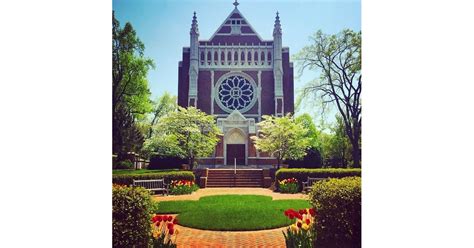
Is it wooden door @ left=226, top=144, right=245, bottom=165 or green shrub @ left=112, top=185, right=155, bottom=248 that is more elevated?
wooden door @ left=226, top=144, right=245, bottom=165

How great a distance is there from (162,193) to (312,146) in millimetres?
2794

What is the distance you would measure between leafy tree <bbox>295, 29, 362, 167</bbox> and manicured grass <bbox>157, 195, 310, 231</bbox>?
52.8 inches

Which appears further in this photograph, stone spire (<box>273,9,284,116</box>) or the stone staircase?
the stone staircase

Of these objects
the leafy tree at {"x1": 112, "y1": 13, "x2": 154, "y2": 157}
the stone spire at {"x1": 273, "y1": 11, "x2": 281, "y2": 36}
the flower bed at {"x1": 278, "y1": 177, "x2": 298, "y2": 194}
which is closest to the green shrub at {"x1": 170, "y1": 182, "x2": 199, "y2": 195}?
the leafy tree at {"x1": 112, "y1": 13, "x2": 154, "y2": 157}

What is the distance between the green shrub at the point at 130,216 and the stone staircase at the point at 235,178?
6.23 ft

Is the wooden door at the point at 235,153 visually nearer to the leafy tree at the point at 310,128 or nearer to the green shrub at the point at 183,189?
the green shrub at the point at 183,189

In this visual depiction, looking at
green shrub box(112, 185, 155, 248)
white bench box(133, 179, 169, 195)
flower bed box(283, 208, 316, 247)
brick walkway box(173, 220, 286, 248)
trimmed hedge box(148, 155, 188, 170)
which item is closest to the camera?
green shrub box(112, 185, 155, 248)

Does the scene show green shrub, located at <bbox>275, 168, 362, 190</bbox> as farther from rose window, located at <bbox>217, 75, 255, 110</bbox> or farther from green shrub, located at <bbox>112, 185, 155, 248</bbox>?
green shrub, located at <bbox>112, 185, 155, 248</bbox>

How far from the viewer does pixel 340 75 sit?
16.5ft

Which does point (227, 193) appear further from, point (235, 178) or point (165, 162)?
point (165, 162)

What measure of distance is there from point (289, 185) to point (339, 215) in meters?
1.81

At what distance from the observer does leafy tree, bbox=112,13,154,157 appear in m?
4.63
